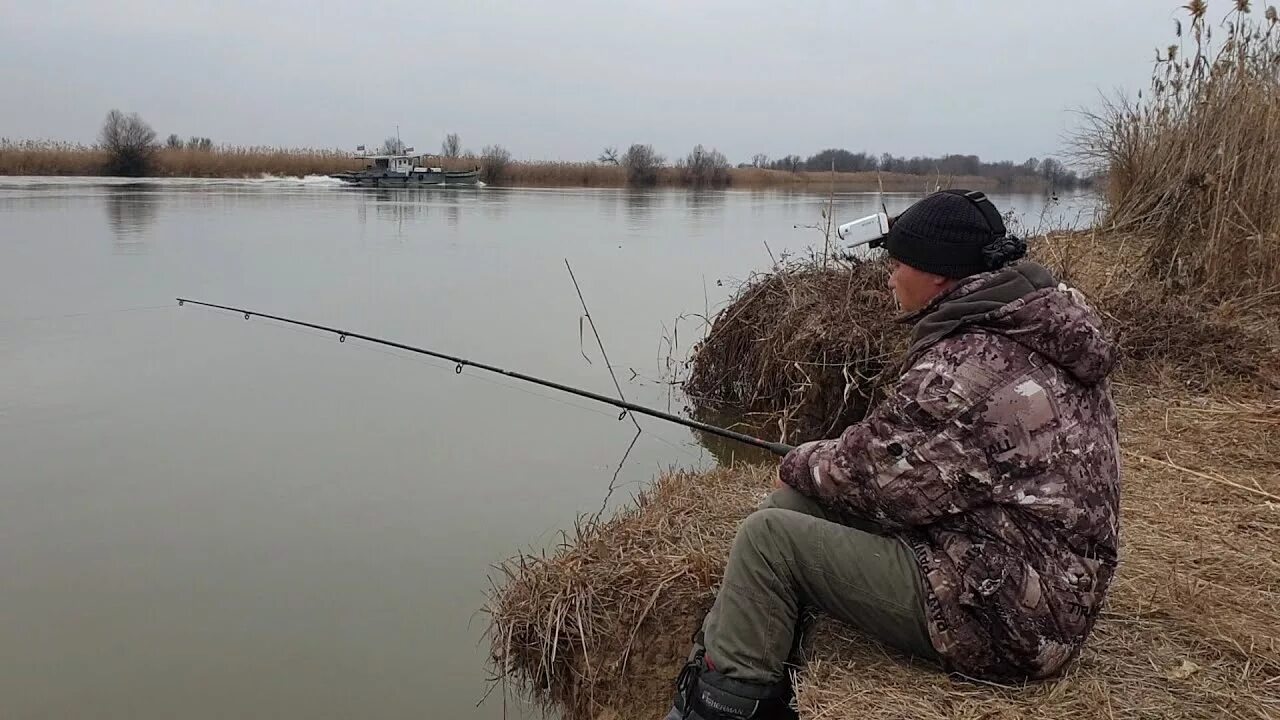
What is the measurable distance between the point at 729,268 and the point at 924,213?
1003 cm

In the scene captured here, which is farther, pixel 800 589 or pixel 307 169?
pixel 307 169

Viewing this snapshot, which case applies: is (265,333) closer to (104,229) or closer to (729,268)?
(729,268)

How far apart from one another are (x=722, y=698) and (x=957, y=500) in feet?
2.30

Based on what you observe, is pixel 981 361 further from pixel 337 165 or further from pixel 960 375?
pixel 337 165

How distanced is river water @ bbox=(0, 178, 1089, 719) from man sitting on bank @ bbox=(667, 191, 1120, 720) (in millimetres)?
1401

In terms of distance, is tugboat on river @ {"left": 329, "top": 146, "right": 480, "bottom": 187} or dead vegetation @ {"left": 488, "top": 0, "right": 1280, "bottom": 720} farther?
tugboat on river @ {"left": 329, "top": 146, "right": 480, "bottom": 187}

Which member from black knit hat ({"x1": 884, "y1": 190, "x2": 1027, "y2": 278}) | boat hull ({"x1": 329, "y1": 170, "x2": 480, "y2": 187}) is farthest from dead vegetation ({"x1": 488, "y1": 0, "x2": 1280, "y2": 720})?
boat hull ({"x1": 329, "y1": 170, "x2": 480, "y2": 187})

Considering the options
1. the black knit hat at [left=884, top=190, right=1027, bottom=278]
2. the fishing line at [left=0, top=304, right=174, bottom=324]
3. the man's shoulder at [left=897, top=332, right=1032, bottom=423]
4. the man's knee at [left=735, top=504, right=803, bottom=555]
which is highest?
the black knit hat at [left=884, top=190, right=1027, bottom=278]

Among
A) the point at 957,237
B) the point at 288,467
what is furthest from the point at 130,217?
the point at 957,237

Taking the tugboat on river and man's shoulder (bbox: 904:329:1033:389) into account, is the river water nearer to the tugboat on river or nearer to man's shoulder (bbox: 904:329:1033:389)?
man's shoulder (bbox: 904:329:1033:389)

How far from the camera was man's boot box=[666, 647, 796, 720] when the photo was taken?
84.3 inches

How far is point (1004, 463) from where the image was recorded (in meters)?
1.86

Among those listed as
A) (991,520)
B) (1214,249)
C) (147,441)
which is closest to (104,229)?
(147,441)

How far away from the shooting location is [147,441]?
520 cm
